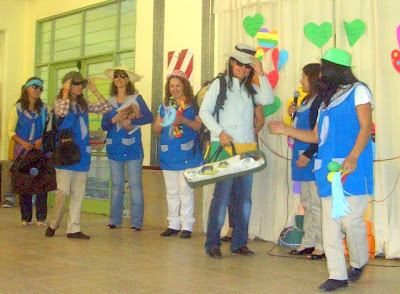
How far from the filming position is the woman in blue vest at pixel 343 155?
364cm

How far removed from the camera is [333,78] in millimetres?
3812

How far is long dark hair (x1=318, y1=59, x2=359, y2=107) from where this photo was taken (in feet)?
12.5

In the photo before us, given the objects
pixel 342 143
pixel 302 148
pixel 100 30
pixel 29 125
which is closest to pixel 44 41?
pixel 100 30

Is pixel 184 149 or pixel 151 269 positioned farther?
pixel 184 149

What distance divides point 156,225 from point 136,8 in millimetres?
2796

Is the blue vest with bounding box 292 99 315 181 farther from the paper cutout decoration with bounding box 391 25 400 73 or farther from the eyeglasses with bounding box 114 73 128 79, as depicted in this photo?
the eyeglasses with bounding box 114 73 128 79

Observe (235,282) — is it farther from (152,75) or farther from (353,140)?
→ (152,75)

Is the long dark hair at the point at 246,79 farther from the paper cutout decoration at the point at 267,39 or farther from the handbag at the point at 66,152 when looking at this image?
the handbag at the point at 66,152

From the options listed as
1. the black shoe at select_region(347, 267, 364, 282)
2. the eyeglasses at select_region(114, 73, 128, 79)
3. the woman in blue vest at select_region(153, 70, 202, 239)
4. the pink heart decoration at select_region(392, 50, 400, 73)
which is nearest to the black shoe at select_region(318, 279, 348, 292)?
the black shoe at select_region(347, 267, 364, 282)

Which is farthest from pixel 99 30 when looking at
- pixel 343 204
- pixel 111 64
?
pixel 343 204

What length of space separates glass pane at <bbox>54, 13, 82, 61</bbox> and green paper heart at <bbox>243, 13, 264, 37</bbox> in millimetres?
3457

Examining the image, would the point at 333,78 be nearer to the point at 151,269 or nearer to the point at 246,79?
the point at 246,79

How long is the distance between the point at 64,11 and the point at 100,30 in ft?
3.14

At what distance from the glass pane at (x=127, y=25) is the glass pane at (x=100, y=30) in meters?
0.16
